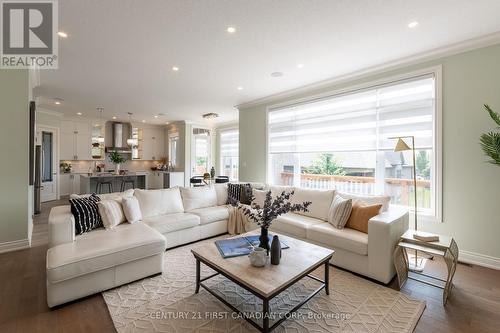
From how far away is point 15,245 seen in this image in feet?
10.8

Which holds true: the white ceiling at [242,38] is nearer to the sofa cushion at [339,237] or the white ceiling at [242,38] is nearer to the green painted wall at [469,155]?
the green painted wall at [469,155]

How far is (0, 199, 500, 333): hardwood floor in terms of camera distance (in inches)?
70.9

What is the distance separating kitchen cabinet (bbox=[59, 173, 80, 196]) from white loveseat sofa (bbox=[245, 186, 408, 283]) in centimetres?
766

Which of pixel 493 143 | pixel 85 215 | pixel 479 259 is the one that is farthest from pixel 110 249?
pixel 479 259

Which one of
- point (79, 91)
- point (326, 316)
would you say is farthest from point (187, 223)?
point (79, 91)

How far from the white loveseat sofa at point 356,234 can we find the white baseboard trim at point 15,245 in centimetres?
376

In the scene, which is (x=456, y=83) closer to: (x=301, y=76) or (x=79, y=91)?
(x=301, y=76)

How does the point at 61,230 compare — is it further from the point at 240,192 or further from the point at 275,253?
the point at 240,192

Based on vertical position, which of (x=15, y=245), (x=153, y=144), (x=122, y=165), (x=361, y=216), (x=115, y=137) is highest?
(x=115, y=137)

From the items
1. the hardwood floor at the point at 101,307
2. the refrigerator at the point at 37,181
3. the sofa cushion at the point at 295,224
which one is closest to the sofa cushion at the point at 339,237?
the sofa cushion at the point at 295,224

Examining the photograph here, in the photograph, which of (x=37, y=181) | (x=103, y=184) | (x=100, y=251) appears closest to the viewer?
(x=100, y=251)

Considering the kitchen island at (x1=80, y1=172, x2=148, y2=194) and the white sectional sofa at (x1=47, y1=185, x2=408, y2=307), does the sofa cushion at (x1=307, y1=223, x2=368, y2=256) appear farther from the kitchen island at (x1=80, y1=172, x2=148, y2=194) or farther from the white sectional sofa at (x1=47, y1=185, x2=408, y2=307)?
the kitchen island at (x1=80, y1=172, x2=148, y2=194)

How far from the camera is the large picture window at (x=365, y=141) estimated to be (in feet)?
10.9

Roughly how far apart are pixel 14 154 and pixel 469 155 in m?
6.38
